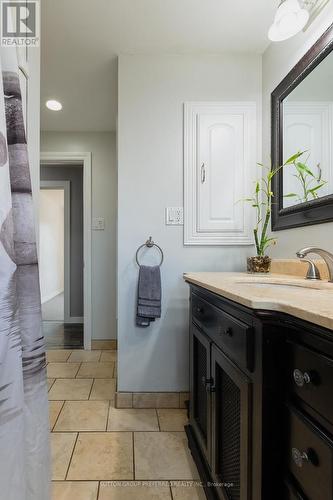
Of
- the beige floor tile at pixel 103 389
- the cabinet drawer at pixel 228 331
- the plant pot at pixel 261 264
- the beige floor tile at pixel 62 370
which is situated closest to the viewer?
the cabinet drawer at pixel 228 331

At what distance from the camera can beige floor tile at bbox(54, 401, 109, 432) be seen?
5.62ft

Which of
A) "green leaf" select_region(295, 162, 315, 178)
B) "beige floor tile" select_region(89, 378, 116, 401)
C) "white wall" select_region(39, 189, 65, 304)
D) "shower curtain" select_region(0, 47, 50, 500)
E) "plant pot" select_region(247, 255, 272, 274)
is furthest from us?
"white wall" select_region(39, 189, 65, 304)

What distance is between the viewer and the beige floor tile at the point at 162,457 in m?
1.36

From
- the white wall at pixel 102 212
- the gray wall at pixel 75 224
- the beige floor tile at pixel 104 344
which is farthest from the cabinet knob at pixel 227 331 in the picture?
the gray wall at pixel 75 224

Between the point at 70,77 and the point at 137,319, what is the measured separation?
6.01ft

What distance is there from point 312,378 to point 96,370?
7.53 feet

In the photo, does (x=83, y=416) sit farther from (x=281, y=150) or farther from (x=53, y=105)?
(x=53, y=105)

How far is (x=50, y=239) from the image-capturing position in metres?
6.24

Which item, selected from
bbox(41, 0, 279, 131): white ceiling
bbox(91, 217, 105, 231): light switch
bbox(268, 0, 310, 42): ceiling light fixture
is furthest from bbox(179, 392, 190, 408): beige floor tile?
bbox(41, 0, 279, 131): white ceiling

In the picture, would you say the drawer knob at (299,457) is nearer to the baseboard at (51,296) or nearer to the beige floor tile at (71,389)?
the beige floor tile at (71,389)

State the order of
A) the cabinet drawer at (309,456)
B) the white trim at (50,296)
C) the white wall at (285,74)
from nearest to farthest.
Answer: the cabinet drawer at (309,456) < the white wall at (285,74) < the white trim at (50,296)

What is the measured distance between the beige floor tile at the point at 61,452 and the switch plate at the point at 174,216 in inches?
53.9

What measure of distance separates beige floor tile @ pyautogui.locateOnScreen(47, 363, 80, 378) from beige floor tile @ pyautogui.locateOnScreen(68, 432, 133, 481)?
878mm

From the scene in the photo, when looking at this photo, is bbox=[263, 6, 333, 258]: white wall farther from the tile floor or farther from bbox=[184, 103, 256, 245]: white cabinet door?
the tile floor
